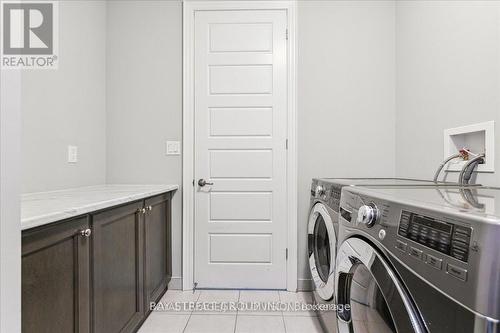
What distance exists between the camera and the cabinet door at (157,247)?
1828mm

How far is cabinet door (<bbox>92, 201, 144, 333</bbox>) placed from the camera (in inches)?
49.0

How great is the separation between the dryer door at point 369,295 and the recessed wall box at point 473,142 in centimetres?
90

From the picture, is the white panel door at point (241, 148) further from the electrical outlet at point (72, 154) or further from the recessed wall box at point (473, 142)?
the recessed wall box at point (473, 142)

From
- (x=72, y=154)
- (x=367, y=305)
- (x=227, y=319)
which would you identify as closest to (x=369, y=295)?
(x=367, y=305)

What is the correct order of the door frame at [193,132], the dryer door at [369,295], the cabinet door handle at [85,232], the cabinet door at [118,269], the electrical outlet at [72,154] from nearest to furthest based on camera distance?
the dryer door at [369,295], the cabinet door handle at [85,232], the cabinet door at [118,269], the electrical outlet at [72,154], the door frame at [193,132]

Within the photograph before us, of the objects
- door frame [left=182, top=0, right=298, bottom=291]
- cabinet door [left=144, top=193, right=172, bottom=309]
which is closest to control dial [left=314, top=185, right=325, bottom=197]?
door frame [left=182, top=0, right=298, bottom=291]

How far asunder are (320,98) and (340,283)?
160 centimetres

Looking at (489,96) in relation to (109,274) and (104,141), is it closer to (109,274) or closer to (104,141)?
(109,274)

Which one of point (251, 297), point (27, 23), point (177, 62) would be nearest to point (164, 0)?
point (177, 62)

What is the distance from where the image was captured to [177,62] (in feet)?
7.76

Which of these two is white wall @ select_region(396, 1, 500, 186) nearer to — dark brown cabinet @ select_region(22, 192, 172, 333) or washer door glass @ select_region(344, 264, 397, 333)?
A: washer door glass @ select_region(344, 264, 397, 333)

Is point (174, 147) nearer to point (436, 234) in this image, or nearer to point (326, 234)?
point (326, 234)

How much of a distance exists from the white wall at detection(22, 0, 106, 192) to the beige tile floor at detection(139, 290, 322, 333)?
1.10 m

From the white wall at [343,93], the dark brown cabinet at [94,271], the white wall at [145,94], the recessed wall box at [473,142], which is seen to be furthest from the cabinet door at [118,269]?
the recessed wall box at [473,142]
